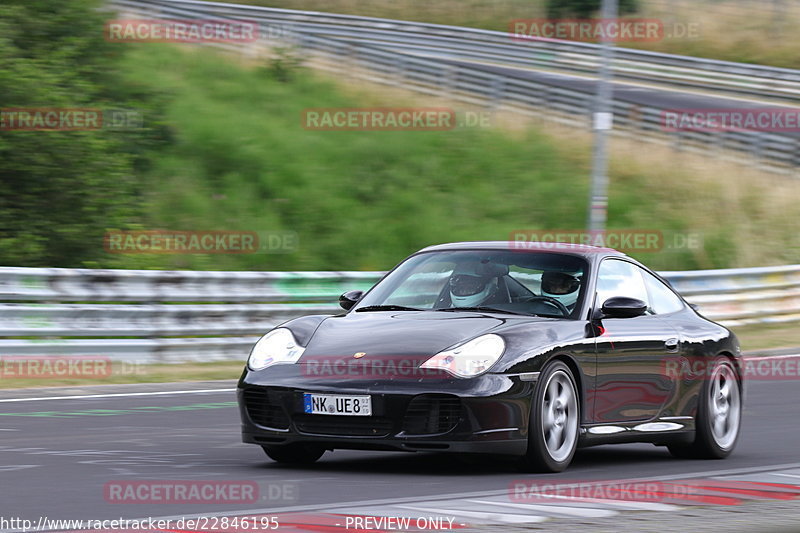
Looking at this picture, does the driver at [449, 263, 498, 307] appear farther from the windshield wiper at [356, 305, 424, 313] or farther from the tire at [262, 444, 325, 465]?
the tire at [262, 444, 325, 465]

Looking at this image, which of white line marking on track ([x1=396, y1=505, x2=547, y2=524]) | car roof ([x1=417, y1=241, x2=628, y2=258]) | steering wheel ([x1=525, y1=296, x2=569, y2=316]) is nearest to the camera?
→ white line marking on track ([x1=396, y1=505, x2=547, y2=524])

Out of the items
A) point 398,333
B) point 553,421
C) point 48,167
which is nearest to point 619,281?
point 553,421

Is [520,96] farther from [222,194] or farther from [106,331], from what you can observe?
[106,331]

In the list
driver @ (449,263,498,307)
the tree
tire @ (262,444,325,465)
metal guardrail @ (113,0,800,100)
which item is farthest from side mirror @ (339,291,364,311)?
metal guardrail @ (113,0,800,100)

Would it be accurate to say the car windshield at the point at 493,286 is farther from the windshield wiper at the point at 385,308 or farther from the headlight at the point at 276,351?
the headlight at the point at 276,351

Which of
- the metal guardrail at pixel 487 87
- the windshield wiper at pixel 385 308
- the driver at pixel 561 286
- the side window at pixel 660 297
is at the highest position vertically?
the driver at pixel 561 286

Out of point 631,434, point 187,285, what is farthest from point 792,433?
point 187,285

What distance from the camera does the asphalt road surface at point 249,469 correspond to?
20.8 ft

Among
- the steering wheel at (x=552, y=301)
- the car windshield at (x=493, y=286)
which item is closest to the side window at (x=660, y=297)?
the car windshield at (x=493, y=286)

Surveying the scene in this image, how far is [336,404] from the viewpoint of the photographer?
755 cm

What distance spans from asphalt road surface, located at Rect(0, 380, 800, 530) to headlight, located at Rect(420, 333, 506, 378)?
0.56 metres

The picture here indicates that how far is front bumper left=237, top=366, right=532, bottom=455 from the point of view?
293 inches

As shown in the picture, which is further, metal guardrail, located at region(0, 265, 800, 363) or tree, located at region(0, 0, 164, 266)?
tree, located at region(0, 0, 164, 266)

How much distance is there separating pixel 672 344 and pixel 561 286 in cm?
100
